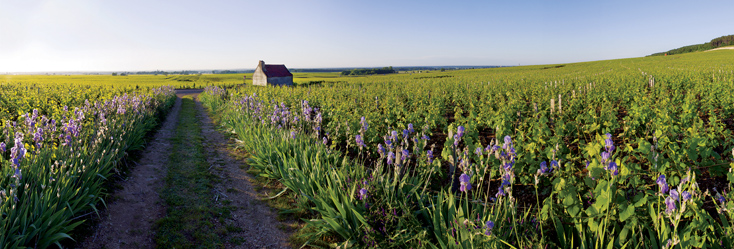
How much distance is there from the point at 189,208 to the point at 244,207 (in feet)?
2.60

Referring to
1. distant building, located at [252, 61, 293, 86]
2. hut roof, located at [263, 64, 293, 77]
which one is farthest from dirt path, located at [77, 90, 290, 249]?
hut roof, located at [263, 64, 293, 77]

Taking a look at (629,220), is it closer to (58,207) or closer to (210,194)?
(210,194)

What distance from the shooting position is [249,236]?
4316 millimetres

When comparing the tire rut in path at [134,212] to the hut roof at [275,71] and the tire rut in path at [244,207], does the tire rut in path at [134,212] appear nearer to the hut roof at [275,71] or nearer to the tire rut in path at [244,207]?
the tire rut in path at [244,207]

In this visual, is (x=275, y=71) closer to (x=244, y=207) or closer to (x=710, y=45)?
(x=244, y=207)

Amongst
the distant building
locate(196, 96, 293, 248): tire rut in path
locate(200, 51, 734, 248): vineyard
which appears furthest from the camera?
the distant building

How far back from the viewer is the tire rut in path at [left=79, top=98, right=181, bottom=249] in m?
4.03

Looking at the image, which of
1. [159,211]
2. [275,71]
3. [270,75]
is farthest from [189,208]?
[275,71]

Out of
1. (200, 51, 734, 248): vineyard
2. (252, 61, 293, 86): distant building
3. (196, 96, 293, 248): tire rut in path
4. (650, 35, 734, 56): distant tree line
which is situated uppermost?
(650, 35, 734, 56): distant tree line

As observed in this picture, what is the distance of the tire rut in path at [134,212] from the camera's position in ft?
13.2

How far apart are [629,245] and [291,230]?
145 inches

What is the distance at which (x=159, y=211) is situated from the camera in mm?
4895

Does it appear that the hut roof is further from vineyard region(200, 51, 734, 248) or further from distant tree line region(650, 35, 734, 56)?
distant tree line region(650, 35, 734, 56)

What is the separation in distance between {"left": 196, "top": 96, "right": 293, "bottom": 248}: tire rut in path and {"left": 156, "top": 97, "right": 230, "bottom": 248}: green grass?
18 cm
